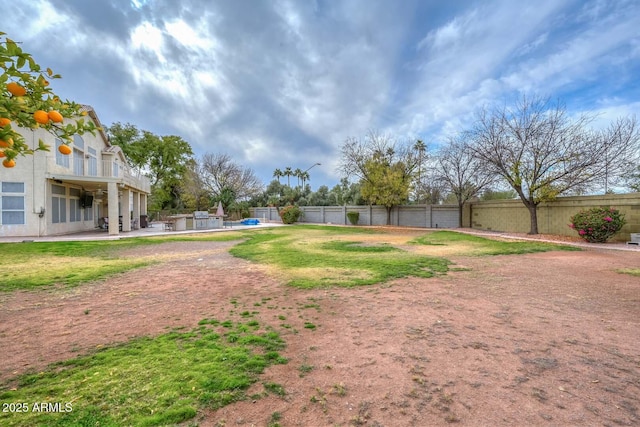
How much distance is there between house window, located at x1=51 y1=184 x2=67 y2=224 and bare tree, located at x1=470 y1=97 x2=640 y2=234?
2362cm

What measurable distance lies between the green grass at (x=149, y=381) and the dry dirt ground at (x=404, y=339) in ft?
0.69

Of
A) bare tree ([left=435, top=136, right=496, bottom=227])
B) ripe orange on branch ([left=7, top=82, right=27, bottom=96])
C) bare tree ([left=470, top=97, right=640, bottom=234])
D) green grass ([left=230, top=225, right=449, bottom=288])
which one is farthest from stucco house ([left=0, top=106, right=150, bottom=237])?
bare tree ([left=435, top=136, right=496, bottom=227])

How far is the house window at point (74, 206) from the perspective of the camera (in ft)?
58.0

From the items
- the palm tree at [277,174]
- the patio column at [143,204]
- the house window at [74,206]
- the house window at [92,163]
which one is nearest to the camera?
the house window at [74,206]

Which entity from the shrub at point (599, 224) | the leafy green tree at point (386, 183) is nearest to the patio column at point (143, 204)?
the leafy green tree at point (386, 183)

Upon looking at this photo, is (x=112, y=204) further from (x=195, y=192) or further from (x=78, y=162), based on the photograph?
(x=195, y=192)

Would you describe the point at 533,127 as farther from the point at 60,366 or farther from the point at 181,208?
the point at 181,208

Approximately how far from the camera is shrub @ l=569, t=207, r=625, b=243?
12.2 meters

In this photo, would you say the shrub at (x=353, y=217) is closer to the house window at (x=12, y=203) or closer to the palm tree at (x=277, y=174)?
the house window at (x=12, y=203)

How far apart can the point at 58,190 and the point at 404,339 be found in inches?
795

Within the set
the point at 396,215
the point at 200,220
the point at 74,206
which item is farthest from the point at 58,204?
the point at 396,215

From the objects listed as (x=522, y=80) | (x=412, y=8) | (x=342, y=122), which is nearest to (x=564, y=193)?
(x=522, y=80)

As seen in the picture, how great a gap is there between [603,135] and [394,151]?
1402 centimetres

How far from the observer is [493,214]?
816 inches
